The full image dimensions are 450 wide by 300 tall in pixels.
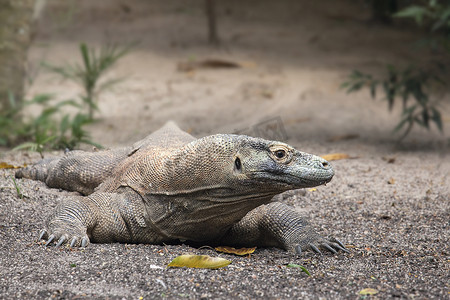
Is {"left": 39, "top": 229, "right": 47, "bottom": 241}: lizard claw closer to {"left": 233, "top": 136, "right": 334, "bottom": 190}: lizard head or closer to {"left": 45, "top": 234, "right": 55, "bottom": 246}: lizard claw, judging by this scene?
{"left": 45, "top": 234, "right": 55, "bottom": 246}: lizard claw

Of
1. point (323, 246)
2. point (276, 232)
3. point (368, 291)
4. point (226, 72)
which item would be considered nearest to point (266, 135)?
point (276, 232)

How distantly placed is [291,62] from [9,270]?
29.3 ft

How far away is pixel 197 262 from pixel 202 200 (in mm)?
452

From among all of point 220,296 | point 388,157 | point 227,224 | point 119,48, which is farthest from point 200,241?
point 119,48

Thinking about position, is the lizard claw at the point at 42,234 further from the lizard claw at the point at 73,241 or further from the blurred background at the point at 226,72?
the blurred background at the point at 226,72

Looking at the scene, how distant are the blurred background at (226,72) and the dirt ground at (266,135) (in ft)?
0.16

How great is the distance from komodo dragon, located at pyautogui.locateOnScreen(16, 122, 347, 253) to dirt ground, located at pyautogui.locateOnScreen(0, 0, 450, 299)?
0.13 meters

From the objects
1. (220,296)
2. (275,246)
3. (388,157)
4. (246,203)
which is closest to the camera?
(220,296)

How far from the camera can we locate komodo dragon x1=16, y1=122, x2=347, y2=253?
3148 mm

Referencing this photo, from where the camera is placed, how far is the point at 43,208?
394cm

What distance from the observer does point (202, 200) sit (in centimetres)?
328

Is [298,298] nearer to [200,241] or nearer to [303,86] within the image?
[200,241]

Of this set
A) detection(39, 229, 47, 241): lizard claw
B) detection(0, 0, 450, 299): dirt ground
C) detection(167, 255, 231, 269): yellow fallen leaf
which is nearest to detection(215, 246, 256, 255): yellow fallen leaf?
detection(0, 0, 450, 299): dirt ground

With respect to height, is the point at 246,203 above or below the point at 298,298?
above
